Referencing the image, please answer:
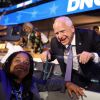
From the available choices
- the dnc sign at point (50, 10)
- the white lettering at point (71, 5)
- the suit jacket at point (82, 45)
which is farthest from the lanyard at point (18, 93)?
the white lettering at point (71, 5)

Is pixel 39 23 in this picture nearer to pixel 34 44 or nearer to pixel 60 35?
pixel 34 44

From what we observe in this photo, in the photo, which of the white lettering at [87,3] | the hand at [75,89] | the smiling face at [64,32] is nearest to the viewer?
the hand at [75,89]

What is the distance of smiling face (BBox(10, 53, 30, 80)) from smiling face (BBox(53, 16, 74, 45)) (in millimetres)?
349

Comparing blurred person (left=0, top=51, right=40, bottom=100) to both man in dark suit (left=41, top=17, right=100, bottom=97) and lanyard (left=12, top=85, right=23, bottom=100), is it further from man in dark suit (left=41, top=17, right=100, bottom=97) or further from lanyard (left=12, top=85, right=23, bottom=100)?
man in dark suit (left=41, top=17, right=100, bottom=97)

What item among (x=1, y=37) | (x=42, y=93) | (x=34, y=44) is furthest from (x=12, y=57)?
(x=1, y=37)

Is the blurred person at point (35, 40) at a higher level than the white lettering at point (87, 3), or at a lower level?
lower

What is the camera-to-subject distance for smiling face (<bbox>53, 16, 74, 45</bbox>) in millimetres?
1857

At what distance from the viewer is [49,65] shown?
1922mm

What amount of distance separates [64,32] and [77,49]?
14cm

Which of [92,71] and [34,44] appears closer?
[92,71]

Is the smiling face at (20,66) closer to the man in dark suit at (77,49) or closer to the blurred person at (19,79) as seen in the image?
the blurred person at (19,79)

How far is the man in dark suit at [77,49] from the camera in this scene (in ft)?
5.59

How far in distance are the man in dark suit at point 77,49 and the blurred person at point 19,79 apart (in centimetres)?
23

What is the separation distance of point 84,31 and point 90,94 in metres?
0.62
